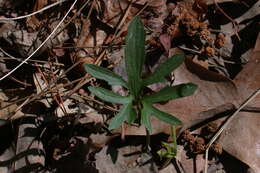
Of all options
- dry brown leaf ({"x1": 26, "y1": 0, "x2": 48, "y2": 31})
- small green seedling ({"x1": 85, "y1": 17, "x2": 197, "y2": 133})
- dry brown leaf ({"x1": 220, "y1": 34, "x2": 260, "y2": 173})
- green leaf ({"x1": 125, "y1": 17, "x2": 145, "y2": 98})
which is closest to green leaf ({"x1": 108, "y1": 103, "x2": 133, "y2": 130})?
small green seedling ({"x1": 85, "y1": 17, "x2": 197, "y2": 133})

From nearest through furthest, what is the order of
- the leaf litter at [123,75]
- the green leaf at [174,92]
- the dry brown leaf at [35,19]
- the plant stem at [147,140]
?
the green leaf at [174,92], the plant stem at [147,140], the leaf litter at [123,75], the dry brown leaf at [35,19]

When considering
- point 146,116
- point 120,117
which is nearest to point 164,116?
point 146,116

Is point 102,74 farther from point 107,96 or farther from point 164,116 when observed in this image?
point 164,116

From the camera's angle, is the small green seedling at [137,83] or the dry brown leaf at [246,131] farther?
the dry brown leaf at [246,131]

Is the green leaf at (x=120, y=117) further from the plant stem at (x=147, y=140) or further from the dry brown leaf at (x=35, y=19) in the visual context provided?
the dry brown leaf at (x=35, y=19)

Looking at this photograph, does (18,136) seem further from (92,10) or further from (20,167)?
(92,10)

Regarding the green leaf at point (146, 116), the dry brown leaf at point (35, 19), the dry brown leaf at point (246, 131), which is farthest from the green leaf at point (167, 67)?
the dry brown leaf at point (35, 19)

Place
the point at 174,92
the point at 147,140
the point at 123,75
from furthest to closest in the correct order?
the point at 123,75
the point at 147,140
the point at 174,92

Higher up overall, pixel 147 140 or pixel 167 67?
pixel 167 67
